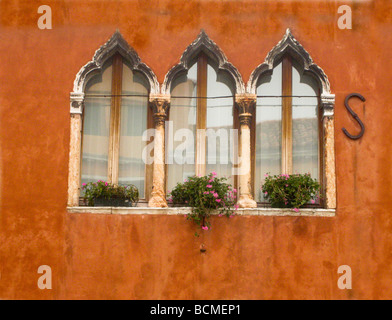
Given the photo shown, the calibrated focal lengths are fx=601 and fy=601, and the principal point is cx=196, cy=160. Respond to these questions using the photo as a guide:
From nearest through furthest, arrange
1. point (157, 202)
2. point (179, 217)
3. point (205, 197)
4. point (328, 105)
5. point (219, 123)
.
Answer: point (205, 197) → point (179, 217) → point (157, 202) → point (328, 105) → point (219, 123)

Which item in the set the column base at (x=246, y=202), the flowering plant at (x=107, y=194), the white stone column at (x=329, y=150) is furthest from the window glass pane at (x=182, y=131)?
the white stone column at (x=329, y=150)

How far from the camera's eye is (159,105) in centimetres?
759

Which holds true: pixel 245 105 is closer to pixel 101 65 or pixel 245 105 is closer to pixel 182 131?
pixel 182 131

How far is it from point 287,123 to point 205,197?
4.98ft

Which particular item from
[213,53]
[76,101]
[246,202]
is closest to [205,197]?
[246,202]

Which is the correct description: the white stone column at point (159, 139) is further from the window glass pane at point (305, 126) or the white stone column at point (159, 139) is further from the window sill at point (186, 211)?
Answer: the window glass pane at point (305, 126)

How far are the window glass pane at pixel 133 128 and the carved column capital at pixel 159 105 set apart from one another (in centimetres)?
25

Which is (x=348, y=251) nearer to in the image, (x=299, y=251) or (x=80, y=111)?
(x=299, y=251)

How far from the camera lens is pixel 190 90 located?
7.85 m

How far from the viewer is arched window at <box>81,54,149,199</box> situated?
7.69 m

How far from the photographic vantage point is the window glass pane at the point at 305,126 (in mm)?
7672

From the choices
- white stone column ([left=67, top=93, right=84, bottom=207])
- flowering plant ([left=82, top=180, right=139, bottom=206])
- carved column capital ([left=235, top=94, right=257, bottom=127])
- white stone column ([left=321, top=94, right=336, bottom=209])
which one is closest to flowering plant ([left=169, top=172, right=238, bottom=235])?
flowering plant ([left=82, top=180, right=139, bottom=206])
